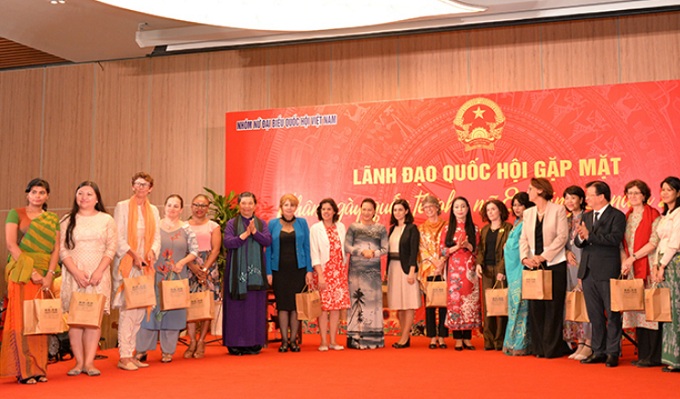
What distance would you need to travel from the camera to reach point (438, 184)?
8180mm

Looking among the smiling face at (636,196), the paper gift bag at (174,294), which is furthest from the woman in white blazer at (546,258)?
the paper gift bag at (174,294)

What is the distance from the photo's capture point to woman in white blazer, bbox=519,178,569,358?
590 centimetres

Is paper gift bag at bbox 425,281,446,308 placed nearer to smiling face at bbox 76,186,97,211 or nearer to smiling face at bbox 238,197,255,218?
smiling face at bbox 238,197,255,218

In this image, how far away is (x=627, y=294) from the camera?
5191mm

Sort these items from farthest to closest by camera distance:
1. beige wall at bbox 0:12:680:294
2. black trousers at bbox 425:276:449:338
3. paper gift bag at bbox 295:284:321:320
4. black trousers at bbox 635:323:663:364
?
beige wall at bbox 0:12:680:294 → black trousers at bbox 425:276:449:338 → paper gift bag at bbox 295:284:321:320 → black trousers at bbox 635:323:663:364

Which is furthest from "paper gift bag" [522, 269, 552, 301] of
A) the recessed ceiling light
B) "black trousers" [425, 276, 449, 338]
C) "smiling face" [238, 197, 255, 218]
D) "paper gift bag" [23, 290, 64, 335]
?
"paper gift bag" [23, 290, 64, 335]

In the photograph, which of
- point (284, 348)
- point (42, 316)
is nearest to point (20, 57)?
point (284, 348)

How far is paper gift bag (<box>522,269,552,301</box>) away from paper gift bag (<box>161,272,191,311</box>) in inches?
108

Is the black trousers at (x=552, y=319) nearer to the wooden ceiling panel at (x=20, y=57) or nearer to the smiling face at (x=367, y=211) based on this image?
the smiling face at (x=367, y=211)

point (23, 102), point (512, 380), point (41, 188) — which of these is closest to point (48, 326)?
point (41, 188)

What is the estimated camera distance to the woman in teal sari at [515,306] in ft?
20.0

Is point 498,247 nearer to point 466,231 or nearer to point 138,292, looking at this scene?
point 466,231

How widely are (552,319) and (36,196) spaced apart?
13.4 ft

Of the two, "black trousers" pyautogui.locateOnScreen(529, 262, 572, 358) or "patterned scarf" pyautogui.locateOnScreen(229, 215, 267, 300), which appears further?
"patterned scarf" pyautogui.locateOnScreen(229, 215, 267, 300)
